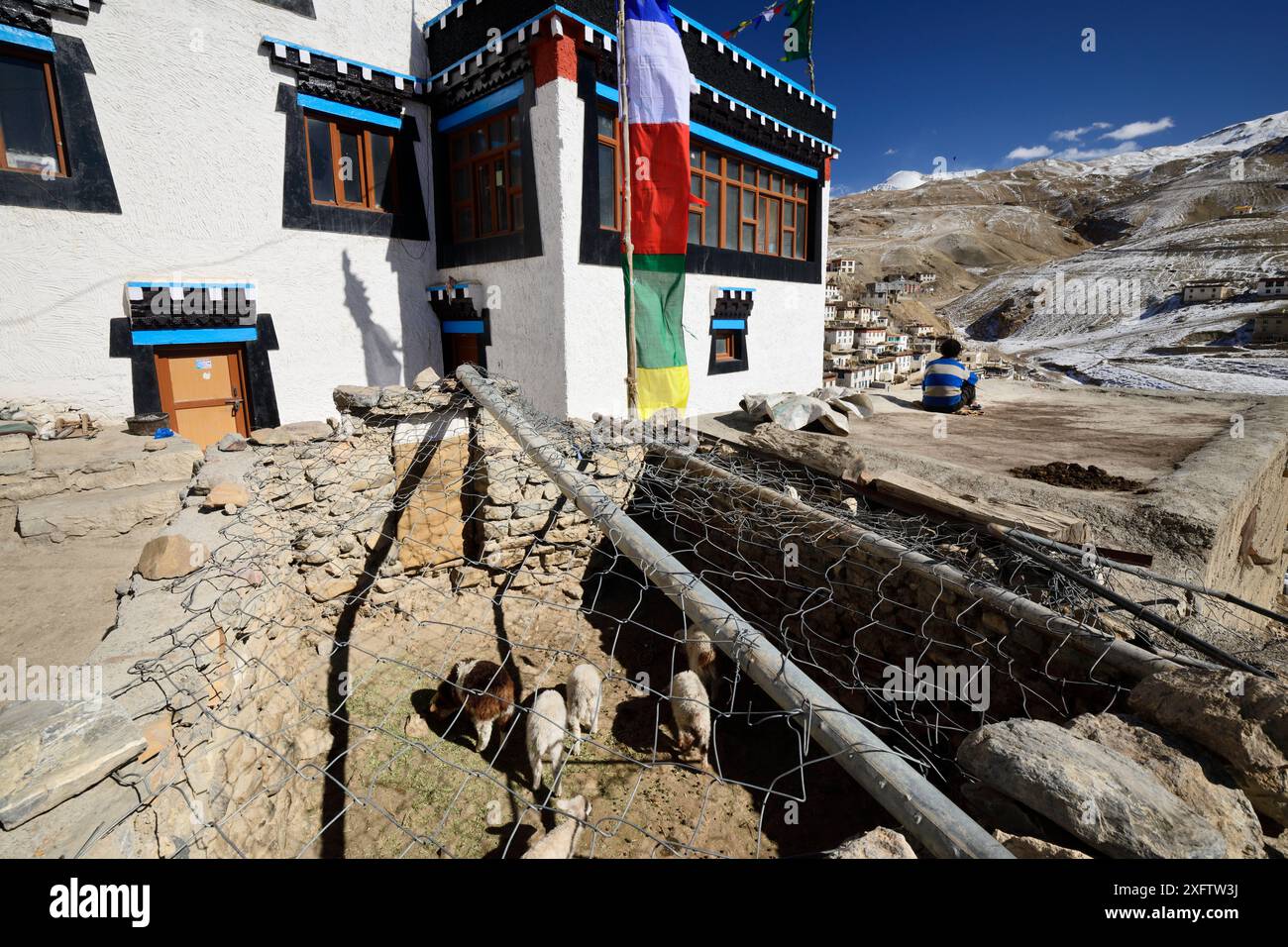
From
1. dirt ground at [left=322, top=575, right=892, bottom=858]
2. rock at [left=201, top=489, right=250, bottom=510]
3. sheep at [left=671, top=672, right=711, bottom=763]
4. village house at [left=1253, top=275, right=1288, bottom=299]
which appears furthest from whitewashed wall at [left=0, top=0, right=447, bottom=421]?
village house at [left=1253, top=275, right=1288, bottom=299]

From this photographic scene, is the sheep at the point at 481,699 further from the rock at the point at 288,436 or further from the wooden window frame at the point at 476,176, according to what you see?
the wooden window frame at the point at 476,176

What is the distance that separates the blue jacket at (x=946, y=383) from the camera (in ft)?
34.1

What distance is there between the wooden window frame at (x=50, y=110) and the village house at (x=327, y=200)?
33mm

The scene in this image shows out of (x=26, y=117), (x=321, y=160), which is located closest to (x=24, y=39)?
(x=26, y=117)

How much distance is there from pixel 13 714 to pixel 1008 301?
4732 cm

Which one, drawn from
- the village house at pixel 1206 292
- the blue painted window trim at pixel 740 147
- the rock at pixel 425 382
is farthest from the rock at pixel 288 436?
the village house at pixel 1206 292

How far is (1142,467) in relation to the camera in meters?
6.13

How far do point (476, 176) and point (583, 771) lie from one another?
9.32 meters

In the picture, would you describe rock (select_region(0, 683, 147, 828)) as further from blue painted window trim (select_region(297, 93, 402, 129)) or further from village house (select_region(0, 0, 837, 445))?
blue painted window trim (select_region(297, 93, 402, 129))

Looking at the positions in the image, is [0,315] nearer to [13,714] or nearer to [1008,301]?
[13,714]

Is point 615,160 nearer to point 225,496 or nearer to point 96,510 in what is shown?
point 225,496

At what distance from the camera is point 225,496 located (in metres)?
5.80

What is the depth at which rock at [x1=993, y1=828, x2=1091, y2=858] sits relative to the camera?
194cm
